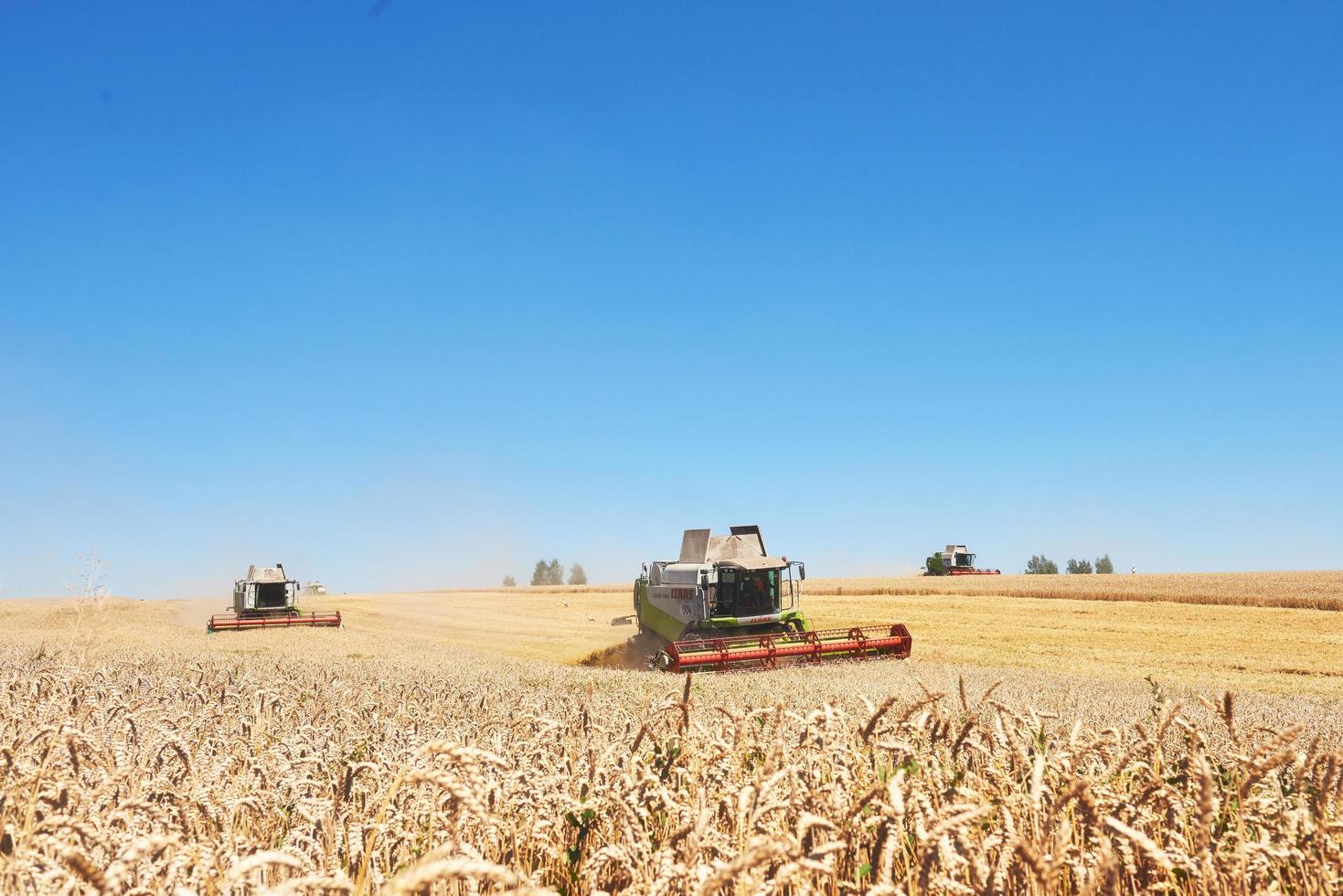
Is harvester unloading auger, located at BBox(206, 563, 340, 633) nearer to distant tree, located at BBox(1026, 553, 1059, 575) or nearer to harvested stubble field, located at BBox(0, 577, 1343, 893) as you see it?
harvested stubble field, located at BBox(0, 577, 1343, 893)

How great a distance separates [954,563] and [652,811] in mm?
63260

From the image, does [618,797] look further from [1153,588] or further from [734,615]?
[1153,588]

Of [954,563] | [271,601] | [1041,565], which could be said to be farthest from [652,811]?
[1041,565]

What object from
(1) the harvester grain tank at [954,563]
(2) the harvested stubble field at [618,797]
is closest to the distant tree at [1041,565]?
(1) the harvester grain tank at [954,563]

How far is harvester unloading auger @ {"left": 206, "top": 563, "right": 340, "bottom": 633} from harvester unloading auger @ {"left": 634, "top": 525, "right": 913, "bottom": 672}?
1403 cm

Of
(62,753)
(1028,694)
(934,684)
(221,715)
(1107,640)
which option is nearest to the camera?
(62,753)

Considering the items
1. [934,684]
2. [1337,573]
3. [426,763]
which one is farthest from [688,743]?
[1337,573]

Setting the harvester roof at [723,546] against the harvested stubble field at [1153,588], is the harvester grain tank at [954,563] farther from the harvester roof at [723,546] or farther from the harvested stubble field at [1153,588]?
the harvester roof at [723,546]

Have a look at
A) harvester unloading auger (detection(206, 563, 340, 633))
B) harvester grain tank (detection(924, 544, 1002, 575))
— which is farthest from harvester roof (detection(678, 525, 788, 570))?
harvester grain tank (detection(924, 544, 1002, 575))

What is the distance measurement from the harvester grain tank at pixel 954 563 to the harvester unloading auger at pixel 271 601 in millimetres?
44948

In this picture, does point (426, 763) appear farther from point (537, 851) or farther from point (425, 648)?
point (425, 648)

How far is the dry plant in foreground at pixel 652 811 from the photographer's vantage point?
1.98 metres

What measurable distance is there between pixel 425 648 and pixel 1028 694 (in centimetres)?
1640

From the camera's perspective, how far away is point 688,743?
3.54 m
